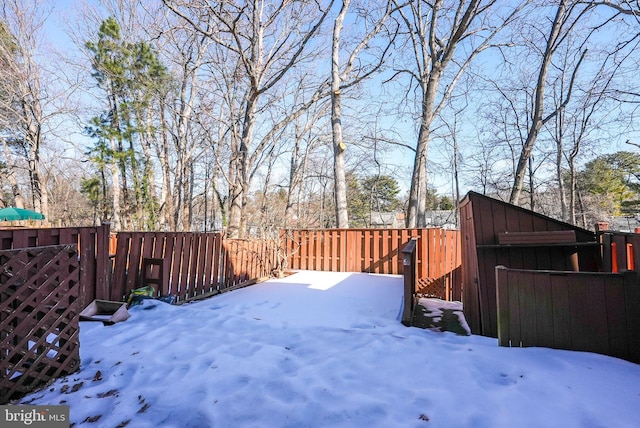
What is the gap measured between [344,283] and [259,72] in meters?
7.15

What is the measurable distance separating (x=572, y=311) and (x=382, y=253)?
5918 mm

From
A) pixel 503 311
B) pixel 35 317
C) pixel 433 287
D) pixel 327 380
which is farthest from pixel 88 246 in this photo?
pixel 433 287

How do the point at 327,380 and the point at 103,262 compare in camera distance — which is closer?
the point at 327,380

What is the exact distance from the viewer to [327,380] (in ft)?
7.53

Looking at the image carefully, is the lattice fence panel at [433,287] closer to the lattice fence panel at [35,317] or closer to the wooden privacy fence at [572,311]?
the wooden privacy fence at [572,311]

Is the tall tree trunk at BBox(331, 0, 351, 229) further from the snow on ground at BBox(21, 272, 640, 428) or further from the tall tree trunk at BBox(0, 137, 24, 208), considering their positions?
the tall tree trunk at BBox(0, 137, 24, 208)

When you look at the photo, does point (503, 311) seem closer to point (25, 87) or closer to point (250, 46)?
point (250, 46)

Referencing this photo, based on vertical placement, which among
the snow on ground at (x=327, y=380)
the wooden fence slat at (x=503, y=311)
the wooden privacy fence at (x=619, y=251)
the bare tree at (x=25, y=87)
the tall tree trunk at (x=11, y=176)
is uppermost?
the bare tree at (x=25, y=87)

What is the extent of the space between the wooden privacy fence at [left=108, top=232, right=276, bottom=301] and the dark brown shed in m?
4.55

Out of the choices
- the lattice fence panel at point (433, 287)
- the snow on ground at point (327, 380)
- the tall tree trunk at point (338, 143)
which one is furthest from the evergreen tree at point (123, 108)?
the snow on ground at point (327, 380)

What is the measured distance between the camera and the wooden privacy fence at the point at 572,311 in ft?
8.00

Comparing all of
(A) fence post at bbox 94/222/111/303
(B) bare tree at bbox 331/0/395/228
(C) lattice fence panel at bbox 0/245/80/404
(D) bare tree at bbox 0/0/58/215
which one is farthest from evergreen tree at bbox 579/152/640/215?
(D) bare tree at bbox 0/0/58/215

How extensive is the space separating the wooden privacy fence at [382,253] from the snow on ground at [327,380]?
12.6 ft

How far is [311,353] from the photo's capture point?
2.84m
